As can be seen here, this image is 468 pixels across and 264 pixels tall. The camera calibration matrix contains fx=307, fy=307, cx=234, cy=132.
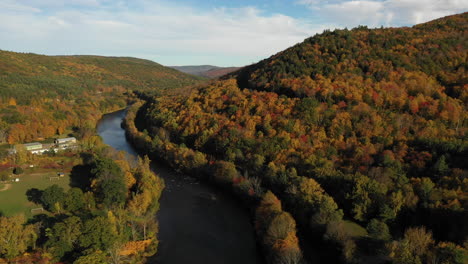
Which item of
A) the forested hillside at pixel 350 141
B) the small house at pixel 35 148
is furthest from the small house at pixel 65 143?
the forested hillside at pixel 350 141

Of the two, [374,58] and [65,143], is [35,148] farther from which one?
[374,58]

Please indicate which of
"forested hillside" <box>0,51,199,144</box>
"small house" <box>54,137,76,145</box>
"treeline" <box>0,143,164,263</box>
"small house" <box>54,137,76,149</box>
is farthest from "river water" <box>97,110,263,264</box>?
"forested hillside" <box>0,51,199,144</box>

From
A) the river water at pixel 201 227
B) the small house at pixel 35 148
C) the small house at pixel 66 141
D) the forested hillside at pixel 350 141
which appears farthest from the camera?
the small house at pixel 66 141

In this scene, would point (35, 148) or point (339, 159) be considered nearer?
point (339, 159)

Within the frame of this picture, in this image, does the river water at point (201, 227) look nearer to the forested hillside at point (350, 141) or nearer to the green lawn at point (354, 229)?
the forested hillside at point (350, 141)

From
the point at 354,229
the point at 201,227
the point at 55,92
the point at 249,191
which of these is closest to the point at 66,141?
the point at 201,227

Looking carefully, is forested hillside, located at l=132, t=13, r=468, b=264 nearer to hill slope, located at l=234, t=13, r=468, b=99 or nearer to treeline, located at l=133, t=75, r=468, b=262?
treeline, located at l=133, t=75, r=468, b=262
